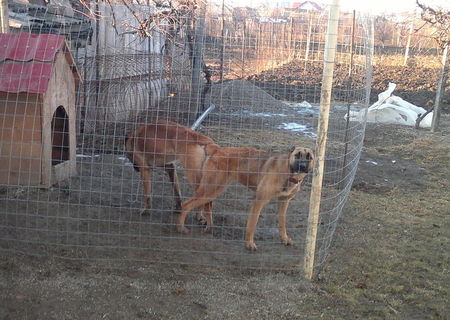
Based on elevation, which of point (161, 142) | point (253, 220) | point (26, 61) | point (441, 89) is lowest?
point (253, 220)

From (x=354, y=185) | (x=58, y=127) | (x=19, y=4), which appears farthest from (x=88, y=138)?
(x=354, y=185)

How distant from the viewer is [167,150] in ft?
19.2

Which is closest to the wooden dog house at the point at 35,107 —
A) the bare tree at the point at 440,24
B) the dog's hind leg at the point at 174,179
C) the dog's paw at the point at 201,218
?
the dog's hind leg at the point at 174,179

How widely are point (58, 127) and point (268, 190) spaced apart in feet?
12.9

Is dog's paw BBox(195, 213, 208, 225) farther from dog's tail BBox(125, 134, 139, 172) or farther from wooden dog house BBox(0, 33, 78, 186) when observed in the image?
wooden dog house BBox(0, 33, 78, 186)

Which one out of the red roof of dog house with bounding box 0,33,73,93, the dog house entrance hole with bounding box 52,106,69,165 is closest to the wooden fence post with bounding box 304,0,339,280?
the red roof of dog house with bounding box 0,33,73,93

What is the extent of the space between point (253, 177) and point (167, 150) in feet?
3.67

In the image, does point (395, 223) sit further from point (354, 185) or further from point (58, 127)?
point (58, 127)

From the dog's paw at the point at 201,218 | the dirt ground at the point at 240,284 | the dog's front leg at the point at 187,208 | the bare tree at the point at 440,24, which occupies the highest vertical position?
the bare tree at the point at 440,24

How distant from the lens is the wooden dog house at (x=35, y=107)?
5.66m

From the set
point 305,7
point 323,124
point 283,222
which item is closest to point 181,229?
point 283,222

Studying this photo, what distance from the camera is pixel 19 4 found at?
872 centimetres

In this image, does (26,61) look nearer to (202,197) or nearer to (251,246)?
(202,197)

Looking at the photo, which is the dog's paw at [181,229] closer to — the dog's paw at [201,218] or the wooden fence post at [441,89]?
the dog's paw at [201,218]
